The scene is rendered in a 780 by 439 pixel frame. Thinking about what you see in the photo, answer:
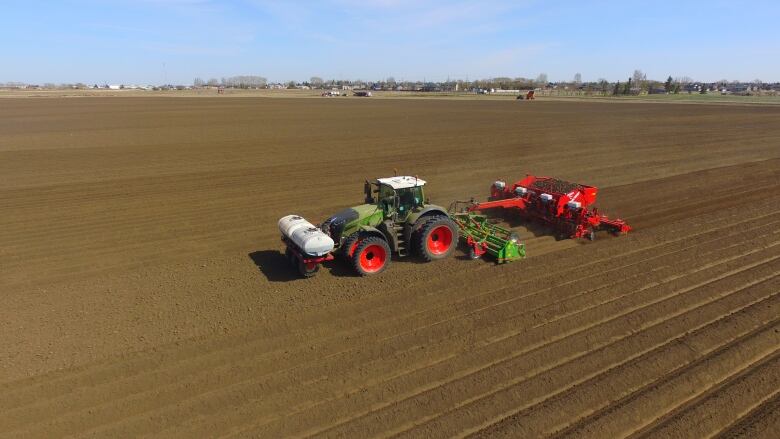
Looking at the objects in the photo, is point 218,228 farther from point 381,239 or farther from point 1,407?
point 1,407

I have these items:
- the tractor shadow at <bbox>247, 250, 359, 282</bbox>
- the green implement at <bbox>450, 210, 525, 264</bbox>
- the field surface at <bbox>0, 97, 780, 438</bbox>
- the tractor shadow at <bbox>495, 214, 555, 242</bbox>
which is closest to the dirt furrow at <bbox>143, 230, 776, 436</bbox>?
the field surface at <bbox>0, 97, 780, 438</bbox>

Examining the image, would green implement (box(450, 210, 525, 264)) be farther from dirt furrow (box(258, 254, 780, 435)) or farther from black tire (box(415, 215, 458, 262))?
Result: dirt furrow (box(258, 254, 780, 435))

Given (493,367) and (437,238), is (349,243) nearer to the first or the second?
(437,238)

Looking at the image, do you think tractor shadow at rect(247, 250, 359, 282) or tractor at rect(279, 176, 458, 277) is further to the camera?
tractor shadow at rect(247, 250, 359, 282)

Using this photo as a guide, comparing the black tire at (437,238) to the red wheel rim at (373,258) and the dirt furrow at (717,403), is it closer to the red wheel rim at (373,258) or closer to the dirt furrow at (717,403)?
the red wheel rim at (373,258)

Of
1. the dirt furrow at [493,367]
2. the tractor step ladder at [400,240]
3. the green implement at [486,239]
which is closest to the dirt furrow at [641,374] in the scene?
the dirt furrow at [493,367]

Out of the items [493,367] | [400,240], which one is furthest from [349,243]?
[493,367]

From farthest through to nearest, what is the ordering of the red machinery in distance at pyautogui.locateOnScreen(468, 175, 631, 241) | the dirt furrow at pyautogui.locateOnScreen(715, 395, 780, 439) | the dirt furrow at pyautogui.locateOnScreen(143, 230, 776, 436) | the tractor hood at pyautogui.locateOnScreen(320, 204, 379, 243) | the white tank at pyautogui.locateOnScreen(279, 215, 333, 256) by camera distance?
the red machinery in distance at pyautogui.locateOnScreen(468, 175, 631, 241) < the tractor hood at pyautogui.locateOnScreen(320, 204, 379, 243) < the white tank at pyautogui.locateOnScreen(279, 215, 333, 256) < the dirt furrow at pyautogui.locateOnScreen(143, 230, 776, 436) < the dirt furrow at pyautogui.locateOnScreen(715, 395, 780, 439)
